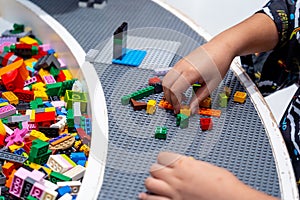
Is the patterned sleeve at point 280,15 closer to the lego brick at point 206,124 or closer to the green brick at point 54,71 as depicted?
the lego brick at point 206,124

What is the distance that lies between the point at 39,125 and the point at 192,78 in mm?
260

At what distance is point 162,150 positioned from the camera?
701mm

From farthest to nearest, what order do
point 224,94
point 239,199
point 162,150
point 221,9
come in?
1. point 221,9
2. point 224,94
3. point 162,150
4. point 239,199

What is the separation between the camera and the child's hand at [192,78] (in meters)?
0.78

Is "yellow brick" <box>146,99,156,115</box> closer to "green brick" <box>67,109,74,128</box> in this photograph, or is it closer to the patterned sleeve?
"green brick" <box>67,109,74,128</box>

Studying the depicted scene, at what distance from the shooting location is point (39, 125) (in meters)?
0.81

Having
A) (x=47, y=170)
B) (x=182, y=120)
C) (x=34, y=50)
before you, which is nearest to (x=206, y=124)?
(x=182, y=120)

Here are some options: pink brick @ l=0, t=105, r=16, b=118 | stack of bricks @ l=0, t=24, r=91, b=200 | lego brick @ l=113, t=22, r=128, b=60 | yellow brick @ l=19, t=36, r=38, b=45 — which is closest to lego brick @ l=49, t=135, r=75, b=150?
stack of bricks @ l=0, t=24, r=91, b=200

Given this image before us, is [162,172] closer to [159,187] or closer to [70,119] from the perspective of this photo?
[159,187]

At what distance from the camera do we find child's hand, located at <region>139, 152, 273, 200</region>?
0.60 meters

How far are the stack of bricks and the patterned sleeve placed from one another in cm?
36

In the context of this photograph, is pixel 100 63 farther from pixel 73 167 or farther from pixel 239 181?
pixel 239 181

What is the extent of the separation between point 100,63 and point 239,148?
0.32 meters

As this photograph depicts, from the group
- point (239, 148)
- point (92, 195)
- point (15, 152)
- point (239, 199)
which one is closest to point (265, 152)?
point (239, 148)
